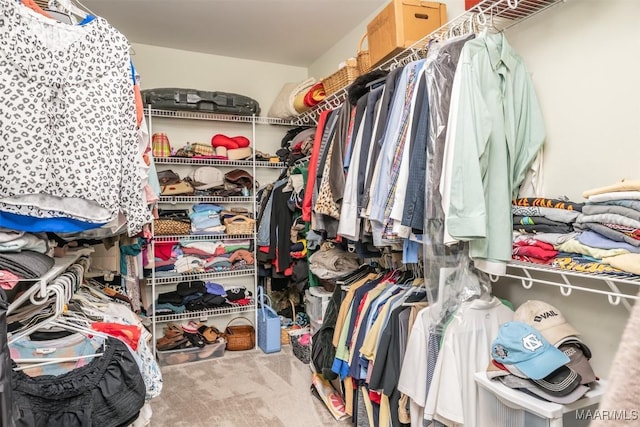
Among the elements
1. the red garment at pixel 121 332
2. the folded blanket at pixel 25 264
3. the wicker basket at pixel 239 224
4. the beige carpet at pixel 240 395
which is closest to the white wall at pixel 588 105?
the beige carpet at pixel 240 395

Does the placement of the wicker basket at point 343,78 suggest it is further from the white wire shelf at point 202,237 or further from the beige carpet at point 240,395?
the beige carpet at point 240,395

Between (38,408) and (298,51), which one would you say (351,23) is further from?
(38,408)

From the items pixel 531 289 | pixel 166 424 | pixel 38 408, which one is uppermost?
pixel 531 289

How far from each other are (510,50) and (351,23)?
174 centimetres

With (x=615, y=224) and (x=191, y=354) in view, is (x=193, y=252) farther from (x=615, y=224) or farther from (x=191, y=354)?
(x=615, y=224)

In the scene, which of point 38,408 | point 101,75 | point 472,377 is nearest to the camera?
point 38,408

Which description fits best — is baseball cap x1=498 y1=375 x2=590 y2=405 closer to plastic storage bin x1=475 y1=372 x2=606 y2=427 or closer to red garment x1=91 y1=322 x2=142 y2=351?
plastic storage bin x1=475 y1=372 x2=606 y2=427

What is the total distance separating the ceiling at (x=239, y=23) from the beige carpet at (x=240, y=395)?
261cm

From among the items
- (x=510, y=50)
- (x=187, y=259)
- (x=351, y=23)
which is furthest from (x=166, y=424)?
(x=351, y=23)

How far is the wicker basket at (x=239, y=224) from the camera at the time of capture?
11.3ft

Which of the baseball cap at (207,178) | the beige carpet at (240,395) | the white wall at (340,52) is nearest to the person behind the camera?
the beige carpet at (240,395)

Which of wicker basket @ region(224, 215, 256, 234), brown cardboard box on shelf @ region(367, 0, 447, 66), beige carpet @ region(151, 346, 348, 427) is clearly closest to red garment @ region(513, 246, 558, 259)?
brown cardboard box on shelf @ region(367, 0, 447, 66)

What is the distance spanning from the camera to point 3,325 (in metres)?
0.77

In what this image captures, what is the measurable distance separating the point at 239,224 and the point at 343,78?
1.57 meters
